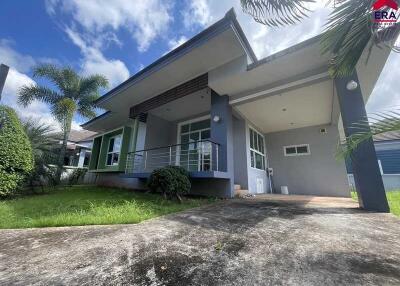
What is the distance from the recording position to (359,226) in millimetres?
2781

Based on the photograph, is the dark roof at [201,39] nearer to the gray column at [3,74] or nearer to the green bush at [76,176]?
the gray column at [3,74]

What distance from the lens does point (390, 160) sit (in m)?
11.7

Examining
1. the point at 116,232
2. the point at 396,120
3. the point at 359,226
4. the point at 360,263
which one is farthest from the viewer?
the point at 359,226

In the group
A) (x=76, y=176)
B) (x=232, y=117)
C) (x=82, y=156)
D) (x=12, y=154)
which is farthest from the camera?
(x=82, y=156)

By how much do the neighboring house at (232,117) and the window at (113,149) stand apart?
67mm

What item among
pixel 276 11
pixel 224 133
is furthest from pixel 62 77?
pixel 276 11

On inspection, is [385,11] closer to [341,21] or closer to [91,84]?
[341,21]

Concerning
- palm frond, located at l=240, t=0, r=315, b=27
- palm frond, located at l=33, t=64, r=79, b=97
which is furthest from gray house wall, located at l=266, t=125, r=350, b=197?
palm frond, located at l=33, t=64, r=79, b=97

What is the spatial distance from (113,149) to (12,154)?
16.8 feet

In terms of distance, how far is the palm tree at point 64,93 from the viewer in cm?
1101

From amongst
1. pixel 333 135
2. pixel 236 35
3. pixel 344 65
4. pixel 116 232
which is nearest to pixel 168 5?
pixel 236 35

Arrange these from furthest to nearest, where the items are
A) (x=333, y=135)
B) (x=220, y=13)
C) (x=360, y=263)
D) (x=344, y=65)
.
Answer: (x=333, y=135)
(x=220, y=13)
(x=344, y=65)
(x=360, y=263)

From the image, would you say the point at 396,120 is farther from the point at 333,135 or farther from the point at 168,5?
the point at 333,135

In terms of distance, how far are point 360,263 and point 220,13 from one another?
5673 mm
